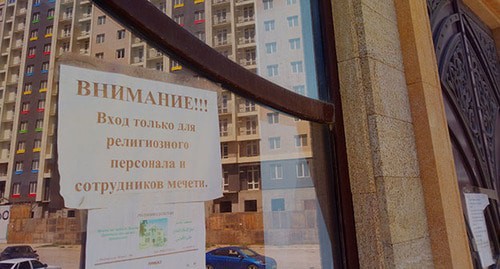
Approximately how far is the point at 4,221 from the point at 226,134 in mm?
972

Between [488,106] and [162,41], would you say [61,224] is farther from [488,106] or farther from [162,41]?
[488,106]

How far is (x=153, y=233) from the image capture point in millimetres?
1461

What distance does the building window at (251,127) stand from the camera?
1.98 m

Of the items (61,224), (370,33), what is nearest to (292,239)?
(61,224)

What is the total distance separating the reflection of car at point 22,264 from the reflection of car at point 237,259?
653mm

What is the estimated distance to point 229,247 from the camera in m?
1.75

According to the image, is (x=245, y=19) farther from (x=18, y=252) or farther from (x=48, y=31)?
(x=18, y=252)

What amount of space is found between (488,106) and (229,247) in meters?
3.93

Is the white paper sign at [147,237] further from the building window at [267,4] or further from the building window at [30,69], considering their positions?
the building window at [267,4]

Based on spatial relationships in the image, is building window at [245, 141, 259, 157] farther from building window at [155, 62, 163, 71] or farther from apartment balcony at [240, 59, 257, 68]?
building window at [155, 62, 163, 71]

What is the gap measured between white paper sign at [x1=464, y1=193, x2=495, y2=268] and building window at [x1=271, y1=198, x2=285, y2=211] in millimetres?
1955

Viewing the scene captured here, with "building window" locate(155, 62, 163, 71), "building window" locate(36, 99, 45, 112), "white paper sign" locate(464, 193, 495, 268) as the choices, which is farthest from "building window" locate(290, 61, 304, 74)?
"white paper sign" locate(464, 193, 495, 268)

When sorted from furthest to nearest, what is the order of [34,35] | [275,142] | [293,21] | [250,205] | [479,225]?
[479,225] < [293,21] < [275,142] < [250,205] < [34,35]

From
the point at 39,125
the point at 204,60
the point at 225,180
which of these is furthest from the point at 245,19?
the point at 39,125
